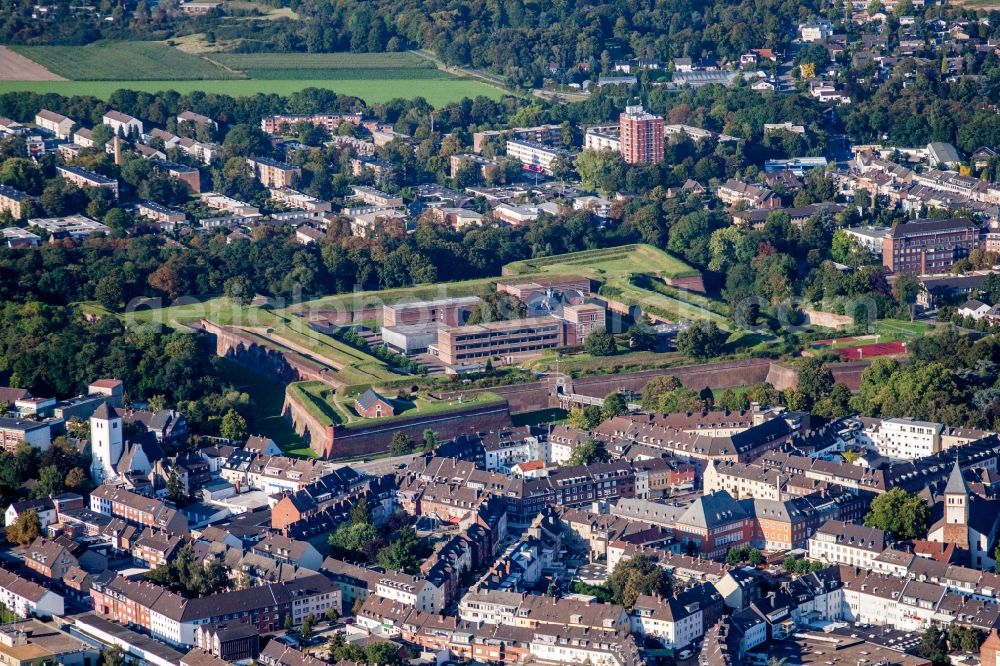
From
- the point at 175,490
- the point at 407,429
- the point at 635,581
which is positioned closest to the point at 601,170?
the point at 407,429

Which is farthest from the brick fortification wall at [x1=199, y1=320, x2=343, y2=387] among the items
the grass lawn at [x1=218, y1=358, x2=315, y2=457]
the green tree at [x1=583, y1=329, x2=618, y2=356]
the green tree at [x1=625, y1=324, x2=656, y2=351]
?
Answer: the green tree at [x1=625, y1=324, x2=656, y2=351]

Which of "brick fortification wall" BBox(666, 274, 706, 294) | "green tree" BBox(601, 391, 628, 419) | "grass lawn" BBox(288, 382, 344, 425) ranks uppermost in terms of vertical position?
"grass lawn" BBox(288, 382, 344, 425)

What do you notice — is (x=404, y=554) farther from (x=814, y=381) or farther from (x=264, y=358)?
(x=264, y=358)

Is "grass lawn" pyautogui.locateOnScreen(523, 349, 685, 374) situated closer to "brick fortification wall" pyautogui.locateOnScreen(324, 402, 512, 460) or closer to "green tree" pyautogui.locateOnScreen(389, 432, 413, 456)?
"brick fortification wall" pyautogui.locateOnScreen(324, 402, 512, 460)

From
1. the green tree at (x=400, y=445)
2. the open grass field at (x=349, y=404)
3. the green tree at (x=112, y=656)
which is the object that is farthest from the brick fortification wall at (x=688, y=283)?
the green tree at (x=112, y=656)

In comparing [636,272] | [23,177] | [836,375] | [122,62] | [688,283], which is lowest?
[688,283]

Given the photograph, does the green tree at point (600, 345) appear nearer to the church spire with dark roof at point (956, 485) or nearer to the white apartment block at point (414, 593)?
the church spire with dark roof at point (956, 485)
